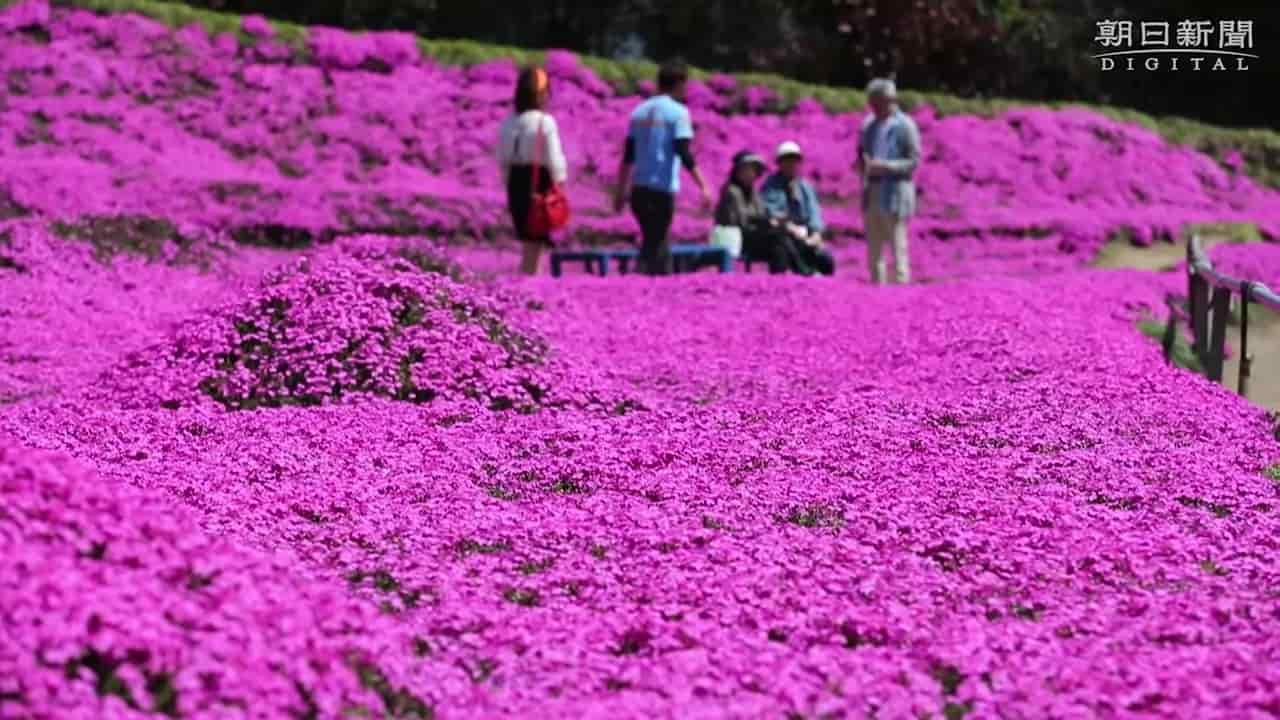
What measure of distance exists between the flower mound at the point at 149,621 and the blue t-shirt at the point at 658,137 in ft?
46.7

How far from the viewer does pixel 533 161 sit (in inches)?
757

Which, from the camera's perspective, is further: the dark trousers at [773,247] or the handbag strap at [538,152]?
the dark trousers at [773,247]

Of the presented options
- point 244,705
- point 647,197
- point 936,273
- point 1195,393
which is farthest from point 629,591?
point 936,273

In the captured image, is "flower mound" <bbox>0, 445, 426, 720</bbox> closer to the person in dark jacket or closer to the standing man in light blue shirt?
the standing man in light blue shirt

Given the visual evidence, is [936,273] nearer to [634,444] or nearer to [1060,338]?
[1060,338]

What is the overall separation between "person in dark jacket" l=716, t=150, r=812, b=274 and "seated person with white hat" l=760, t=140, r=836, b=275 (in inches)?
3.4

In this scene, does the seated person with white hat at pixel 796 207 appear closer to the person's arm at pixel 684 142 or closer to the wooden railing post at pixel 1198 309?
the person's arm at pixel 684 142

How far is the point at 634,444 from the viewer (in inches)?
433

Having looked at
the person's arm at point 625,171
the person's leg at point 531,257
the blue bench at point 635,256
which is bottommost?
the blue bench at point 635,256

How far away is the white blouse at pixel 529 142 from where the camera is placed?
63.1 ft

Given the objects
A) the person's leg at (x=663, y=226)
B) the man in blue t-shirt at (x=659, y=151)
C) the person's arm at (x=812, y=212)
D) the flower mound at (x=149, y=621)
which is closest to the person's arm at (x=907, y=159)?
the person's arm at (x=812, y=212)

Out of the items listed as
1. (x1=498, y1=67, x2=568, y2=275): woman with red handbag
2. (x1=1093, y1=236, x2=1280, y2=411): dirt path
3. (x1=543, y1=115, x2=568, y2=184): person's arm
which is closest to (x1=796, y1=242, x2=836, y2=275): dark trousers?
(x1=498, y1=67, x2=568, y2=275): woman with red handbag

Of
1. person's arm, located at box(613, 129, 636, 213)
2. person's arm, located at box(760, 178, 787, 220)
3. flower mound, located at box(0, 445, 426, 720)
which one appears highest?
person's arm, located at box(613, 129, 636, 213)

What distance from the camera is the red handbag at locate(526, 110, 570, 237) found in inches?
762
